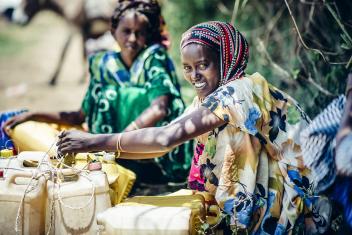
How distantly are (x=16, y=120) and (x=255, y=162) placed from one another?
92.8 inches

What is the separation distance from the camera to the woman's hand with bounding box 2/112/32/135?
4551mm

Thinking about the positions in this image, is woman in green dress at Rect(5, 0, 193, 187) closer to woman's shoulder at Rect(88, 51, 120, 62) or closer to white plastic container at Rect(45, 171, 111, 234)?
woman's shoulder at Rect(88, 51, 120, 62)

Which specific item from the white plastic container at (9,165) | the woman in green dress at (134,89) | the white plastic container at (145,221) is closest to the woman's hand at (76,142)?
the white plastic container at (9,165)

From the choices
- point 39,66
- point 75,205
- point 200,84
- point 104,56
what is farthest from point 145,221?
point 39,66

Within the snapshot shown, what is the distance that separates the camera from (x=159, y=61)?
4.68m

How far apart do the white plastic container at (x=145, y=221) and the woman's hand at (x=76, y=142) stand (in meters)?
0.40

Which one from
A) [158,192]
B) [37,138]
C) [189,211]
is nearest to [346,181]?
[189,211]

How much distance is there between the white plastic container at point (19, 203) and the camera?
301 centimetres

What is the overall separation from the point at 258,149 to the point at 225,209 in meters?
0.38

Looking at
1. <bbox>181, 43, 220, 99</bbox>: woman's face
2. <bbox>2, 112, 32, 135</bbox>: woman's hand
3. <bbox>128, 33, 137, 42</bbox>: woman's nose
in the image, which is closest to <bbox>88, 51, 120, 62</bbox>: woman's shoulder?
<bbox>128, 33, 137, 42</bbox>: woman's nose

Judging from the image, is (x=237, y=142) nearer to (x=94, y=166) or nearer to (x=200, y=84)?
(x=200, y=84)

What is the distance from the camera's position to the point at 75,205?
9.88 ft

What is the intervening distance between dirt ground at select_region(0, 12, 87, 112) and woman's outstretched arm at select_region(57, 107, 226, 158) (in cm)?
559

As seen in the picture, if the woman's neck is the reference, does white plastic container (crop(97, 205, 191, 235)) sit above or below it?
below
